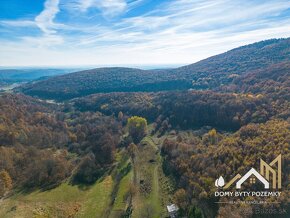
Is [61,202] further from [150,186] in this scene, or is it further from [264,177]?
[264,177]

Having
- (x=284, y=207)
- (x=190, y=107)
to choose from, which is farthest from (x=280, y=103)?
(x=284, y=207)

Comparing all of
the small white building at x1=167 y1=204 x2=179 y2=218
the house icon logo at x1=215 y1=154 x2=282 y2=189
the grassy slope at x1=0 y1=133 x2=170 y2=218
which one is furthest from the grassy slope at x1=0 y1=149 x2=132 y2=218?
the house icon logo at x1=215 y1=154 x2=282 y2=189

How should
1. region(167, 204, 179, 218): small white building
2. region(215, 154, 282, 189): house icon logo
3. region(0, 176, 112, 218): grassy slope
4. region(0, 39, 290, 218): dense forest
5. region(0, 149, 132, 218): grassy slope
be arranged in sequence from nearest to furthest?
region(215, 154, 282, 189): house icon logo, region(167, 204, 179, 218): small white building, region(0, 176, 112, 218): grassy slope, region(0, 149, 132, 218): grassy slope, region(0, 39, 290, 218): dense forest

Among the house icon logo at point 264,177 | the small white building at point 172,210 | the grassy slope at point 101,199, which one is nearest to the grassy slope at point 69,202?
the grassy slope at point 101,199

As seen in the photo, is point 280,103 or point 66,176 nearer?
point 66,176

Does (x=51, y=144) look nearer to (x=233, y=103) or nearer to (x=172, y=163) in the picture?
(x=172, y=163)

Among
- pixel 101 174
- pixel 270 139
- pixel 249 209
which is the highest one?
pixel 270 139

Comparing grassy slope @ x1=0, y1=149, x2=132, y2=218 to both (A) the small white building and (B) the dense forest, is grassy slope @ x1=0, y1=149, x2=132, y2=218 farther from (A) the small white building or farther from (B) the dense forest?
(A) the small white building

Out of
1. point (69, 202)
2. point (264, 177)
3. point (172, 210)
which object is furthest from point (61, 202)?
point (264, 177)
